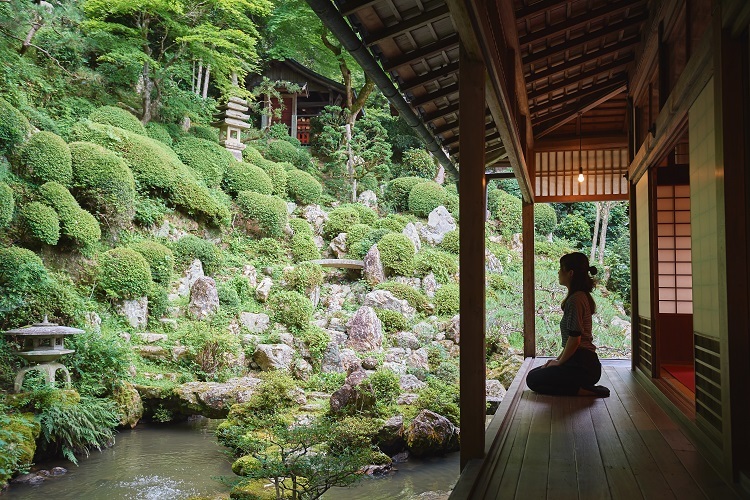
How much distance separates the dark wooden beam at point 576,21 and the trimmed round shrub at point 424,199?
1208 cm

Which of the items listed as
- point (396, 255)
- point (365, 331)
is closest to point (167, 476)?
point (365, 331)

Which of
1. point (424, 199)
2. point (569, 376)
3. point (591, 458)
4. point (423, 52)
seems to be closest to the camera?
point (591, 458)

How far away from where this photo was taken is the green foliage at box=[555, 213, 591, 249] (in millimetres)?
17344

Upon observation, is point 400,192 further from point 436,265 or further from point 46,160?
point 46,160

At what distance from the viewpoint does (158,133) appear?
1392 centimetres

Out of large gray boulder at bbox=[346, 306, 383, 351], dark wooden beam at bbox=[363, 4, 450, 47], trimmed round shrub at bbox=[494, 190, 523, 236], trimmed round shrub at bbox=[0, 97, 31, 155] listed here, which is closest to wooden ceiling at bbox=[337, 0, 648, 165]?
dark wooden beam at bbox=[363, 4, 450, 47]

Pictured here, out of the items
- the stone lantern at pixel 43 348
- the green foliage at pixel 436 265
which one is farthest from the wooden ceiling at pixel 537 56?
the green foliage at pixel 436 265

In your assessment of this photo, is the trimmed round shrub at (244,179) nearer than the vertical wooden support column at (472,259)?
No

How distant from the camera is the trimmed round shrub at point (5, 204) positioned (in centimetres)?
807

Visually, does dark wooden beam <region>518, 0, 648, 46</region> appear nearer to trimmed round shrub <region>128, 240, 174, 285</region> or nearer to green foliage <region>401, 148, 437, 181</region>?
trimmed round shrub <region>128, 240, 174, 285</region>

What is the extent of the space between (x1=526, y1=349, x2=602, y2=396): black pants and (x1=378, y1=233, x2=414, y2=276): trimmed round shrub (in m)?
8.48

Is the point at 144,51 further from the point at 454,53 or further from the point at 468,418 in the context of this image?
the point at 468,418

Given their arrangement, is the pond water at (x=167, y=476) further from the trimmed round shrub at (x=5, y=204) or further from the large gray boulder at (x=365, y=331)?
the large gray boulder at (x=365, y=331)

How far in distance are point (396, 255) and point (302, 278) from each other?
2336 millimetres
